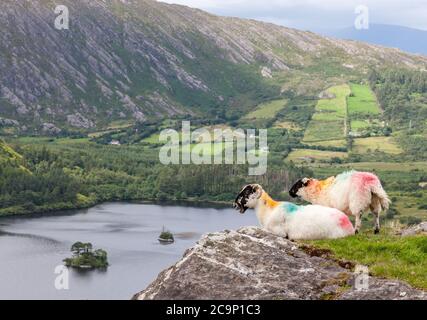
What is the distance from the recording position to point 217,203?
Answer: 7618 inches

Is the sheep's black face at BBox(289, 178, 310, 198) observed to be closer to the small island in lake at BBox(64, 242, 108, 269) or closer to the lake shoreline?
the small island in lake at BBox(64, 242, 108, 269)

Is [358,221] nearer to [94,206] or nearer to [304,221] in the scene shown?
[304,221]

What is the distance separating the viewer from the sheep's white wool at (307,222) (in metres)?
18.8

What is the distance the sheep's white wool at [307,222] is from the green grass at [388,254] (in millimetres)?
803

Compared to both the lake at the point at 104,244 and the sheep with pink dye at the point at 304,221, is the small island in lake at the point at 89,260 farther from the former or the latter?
the sheep with pink dye at the point at 304,221

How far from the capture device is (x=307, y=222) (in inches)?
741

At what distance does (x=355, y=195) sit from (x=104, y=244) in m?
108

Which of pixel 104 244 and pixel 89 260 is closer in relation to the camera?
pixel 89 260

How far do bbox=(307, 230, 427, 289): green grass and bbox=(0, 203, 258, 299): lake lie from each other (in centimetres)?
6916

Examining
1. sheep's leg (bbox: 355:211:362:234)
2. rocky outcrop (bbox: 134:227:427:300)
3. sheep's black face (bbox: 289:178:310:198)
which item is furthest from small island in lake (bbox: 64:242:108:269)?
rocky outcrop (bbox: 134:227:427:300)

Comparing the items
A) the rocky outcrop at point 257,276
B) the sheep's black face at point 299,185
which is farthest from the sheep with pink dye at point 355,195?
the rocky outcrop at point 257,276

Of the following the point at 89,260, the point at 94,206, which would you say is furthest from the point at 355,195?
the point at 94,206
